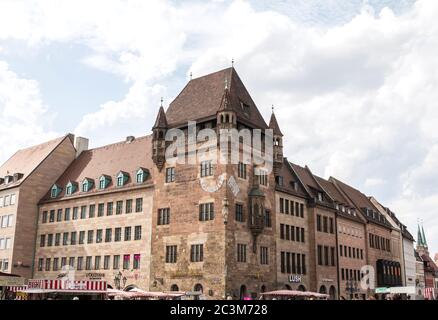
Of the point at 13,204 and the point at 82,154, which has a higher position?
the point at 82,154

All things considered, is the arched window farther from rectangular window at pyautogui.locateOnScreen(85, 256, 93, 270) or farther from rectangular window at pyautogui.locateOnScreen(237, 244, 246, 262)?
rectangular window at pyautogui.locateOnScreen(85, 256, 93, 270)

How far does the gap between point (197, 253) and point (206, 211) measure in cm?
388

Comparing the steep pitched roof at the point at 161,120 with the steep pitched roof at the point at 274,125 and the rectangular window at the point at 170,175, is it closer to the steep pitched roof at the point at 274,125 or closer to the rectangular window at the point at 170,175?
the rectangular window at the point at 170,175

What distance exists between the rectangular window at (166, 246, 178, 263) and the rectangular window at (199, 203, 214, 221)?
4.10m

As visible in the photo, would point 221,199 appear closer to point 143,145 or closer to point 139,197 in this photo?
point 139,197

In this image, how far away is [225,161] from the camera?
48.6m

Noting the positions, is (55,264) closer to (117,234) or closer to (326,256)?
(117,234)

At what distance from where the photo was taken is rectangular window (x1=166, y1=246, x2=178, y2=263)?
50.4 meters

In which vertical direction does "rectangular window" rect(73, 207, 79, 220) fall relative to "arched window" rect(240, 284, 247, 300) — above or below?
above

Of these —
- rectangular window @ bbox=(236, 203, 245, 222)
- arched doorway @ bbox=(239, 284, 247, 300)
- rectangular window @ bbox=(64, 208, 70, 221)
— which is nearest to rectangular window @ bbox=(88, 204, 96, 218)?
rectangular window @ bbox=(64, 208, 70, 221)
